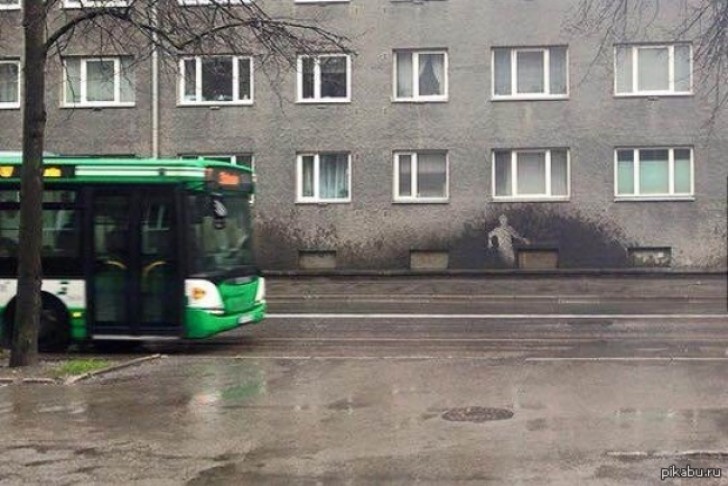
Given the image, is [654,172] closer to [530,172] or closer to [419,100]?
[530,172]

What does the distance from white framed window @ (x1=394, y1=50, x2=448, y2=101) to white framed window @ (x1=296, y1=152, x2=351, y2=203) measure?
106 inches

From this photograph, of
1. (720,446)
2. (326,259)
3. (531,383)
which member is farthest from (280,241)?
(720,446)

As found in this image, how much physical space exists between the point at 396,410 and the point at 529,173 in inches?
811

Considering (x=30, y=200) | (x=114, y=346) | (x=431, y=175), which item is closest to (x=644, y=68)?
(x=431, y=175)

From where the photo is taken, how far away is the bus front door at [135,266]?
512 inches

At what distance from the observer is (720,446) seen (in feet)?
22.7

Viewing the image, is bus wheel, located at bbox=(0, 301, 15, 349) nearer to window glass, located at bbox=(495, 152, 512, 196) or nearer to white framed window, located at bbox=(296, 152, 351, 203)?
white framed window, located at bbox=(296, 152, 351, 203)

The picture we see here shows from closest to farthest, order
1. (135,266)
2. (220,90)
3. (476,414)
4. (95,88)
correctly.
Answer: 1. (476,414)
2. (135,266)
3. (220,90)
4. (95,88)

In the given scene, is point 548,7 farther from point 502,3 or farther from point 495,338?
point 495,338

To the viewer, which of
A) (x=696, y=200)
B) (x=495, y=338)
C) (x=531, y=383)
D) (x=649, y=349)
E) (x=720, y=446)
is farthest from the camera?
(x=696, y=200)

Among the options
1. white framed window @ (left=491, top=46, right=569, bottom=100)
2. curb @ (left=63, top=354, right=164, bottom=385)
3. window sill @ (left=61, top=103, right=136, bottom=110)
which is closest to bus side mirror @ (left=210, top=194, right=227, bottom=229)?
curb @ (left=63, top=354, right=164, bottom=385)

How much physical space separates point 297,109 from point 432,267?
20.8 ft

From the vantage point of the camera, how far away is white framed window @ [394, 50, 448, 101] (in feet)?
94.0

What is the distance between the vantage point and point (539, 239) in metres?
27.9
